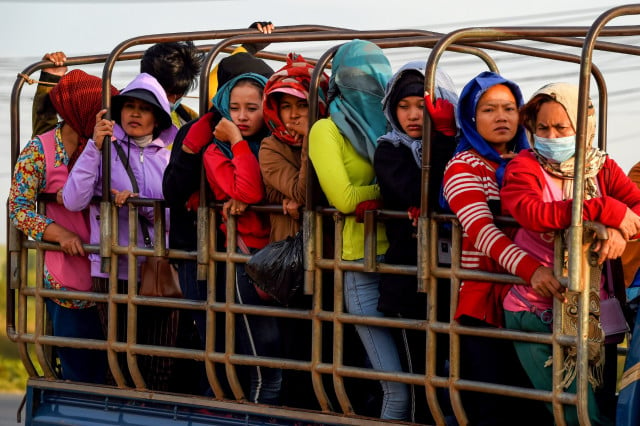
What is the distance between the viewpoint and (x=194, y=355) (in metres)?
6.14

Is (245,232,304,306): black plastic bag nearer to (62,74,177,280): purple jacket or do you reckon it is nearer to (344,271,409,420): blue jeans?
(344,271,409,420): blue jeans

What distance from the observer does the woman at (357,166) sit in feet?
18.3

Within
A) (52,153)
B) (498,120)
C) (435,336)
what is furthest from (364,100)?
(52,153)

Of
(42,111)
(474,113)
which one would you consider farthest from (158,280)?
(474,113)

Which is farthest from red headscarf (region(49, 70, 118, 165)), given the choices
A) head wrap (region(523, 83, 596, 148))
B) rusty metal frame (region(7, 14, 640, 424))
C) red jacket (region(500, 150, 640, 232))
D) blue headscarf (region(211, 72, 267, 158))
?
head wrap (region(523, 83, 596, 148))

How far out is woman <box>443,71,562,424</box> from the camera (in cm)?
514

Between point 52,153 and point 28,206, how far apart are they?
0.30 m

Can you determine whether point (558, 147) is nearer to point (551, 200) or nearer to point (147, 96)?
point (551, 200)

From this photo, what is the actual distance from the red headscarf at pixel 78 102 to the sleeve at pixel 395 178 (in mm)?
1948

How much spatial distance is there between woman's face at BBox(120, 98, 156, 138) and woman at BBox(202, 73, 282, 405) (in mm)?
744

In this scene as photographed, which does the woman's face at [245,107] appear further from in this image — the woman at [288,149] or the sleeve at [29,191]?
the sleeve at [29,191]

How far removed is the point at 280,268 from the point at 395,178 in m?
0.70

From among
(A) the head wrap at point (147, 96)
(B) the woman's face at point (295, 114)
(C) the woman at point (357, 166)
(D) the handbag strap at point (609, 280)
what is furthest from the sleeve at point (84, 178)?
(D) the handbag strap at point (609, 280)

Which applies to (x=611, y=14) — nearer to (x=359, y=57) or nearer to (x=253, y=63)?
(x=359, y=57)
